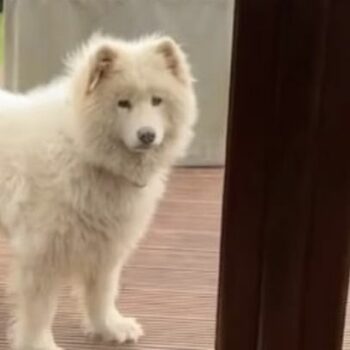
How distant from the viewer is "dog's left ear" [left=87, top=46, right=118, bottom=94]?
3.87 ft

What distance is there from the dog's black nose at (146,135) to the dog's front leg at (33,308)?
0.31 meters

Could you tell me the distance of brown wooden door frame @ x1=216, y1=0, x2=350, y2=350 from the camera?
548 mm

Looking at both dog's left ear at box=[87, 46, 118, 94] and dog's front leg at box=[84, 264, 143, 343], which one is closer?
dog's left ear at box=[87, 46, 118, 94]

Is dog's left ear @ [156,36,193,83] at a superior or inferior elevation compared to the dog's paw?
superior

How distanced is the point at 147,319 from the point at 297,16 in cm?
109

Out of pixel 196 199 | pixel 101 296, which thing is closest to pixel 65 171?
pixel 101 296

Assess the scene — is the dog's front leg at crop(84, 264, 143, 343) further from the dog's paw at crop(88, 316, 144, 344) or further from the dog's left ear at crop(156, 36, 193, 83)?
the dog's left ear at crop(156, 36, 193, 83)

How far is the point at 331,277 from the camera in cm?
63

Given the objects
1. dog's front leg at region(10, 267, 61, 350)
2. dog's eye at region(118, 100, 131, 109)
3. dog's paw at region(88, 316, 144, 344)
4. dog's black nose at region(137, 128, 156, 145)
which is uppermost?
dog's eye at region(118, 100, 131, 109)

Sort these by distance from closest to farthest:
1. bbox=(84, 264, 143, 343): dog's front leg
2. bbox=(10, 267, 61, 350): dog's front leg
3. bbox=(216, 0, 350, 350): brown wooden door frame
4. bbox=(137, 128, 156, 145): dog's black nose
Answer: bbox=(216, 0, 350, 350): brown wooden door frame, bbox=(137, 128, 156, 145): dog's black nose, bbox=(10, 267, 61, 350): dog's front leg, bbox=(84, 264, 143, 343): dog's front leg

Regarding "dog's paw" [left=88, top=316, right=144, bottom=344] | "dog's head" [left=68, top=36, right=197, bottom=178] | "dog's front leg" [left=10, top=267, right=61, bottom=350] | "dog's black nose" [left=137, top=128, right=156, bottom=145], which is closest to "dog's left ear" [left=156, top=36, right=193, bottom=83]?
"dog's head" [left=68, top=36, right=197, bottom=178]

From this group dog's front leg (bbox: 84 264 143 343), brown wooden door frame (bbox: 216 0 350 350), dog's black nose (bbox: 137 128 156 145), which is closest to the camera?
brown wooden door frame (bbox: 216 0 350 350)

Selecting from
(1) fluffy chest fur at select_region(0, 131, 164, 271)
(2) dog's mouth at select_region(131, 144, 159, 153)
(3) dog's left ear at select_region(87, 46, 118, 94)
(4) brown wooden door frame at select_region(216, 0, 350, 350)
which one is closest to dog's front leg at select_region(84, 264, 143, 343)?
(1) fluffy chest fur at select_region(0, 131, 164, 271)

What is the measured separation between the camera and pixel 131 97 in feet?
3.89
